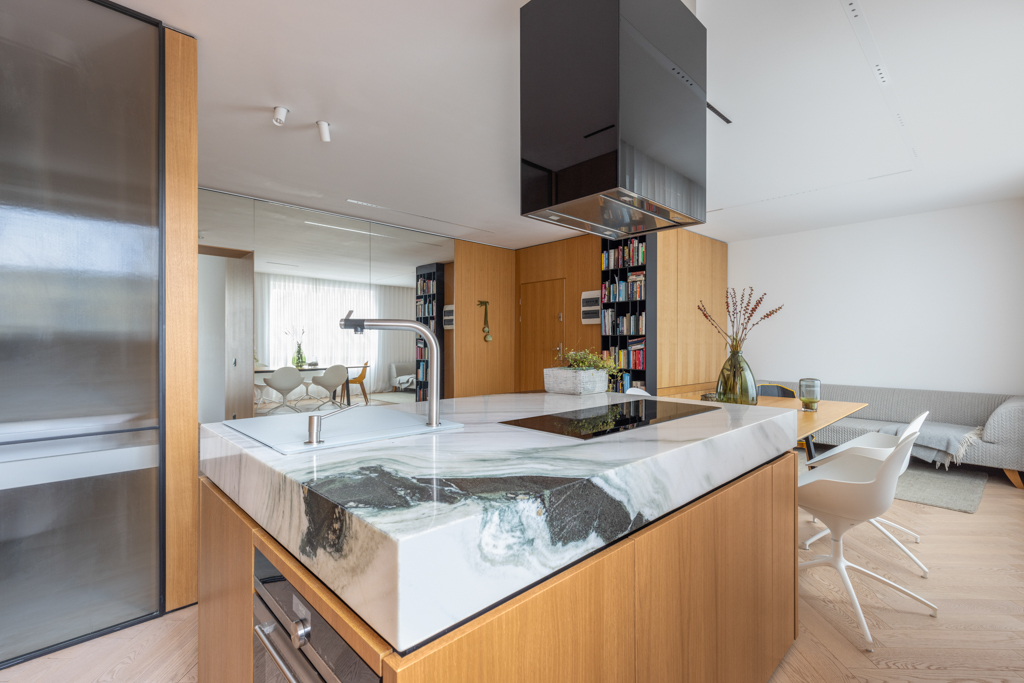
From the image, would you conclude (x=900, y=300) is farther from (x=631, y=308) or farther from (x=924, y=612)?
(x=924, y=612)

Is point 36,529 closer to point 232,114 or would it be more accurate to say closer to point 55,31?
point 55,31

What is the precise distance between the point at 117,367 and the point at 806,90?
12.3 ft

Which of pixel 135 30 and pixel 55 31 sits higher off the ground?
pixel 135 30

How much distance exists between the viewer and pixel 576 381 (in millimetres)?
2174

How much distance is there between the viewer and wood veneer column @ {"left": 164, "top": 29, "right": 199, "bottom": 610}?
2035mm

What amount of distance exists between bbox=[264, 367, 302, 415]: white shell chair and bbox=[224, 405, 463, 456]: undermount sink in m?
3.44

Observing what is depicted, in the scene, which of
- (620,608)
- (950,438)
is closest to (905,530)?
(950,438)

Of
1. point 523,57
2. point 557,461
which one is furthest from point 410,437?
point 523,57

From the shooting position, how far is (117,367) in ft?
6.29

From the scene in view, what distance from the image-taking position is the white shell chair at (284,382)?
4.54 metres

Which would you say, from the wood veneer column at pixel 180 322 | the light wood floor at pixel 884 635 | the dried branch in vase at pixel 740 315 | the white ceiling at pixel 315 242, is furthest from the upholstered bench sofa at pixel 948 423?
the wood veneer column at pixel 180 322

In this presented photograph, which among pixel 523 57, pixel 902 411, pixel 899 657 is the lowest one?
pixel 899 657

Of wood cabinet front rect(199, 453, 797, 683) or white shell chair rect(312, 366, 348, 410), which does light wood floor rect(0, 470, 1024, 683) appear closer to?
wood cabinet front rect(199, 453, 797, 683)

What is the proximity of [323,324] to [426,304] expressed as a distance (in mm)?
1619
